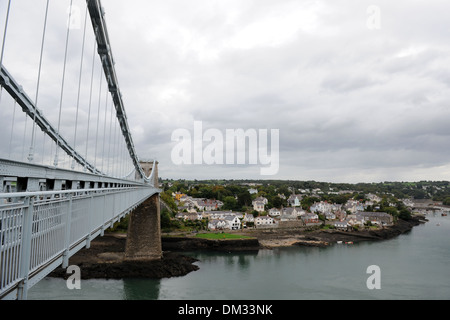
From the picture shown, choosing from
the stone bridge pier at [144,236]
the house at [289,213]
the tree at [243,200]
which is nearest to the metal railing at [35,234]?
the stone bridge pier at [144,236]

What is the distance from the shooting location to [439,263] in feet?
60.5

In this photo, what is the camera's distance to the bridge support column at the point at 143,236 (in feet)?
60.1

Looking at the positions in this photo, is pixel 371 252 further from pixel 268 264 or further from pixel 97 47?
pixel 97 47

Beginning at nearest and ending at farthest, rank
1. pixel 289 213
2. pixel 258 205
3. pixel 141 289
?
pixel 141 289 < pixel 289 213 < pixel 258 205

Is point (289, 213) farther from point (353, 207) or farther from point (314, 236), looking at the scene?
point (353, 207)

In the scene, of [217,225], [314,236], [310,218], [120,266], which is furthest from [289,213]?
[120,266]

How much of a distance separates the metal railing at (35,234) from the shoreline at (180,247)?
518 inches

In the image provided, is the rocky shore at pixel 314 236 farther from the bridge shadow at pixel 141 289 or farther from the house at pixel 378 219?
the bridge shadow at pixel 141 289

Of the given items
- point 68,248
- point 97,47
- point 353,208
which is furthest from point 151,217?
point 353,208

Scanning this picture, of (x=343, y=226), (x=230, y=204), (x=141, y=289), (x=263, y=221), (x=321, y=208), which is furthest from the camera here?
(x=321, y=208)

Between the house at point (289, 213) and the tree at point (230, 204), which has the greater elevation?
the tree at point (230, 204)

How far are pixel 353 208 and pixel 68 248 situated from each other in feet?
174

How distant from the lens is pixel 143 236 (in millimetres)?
18609

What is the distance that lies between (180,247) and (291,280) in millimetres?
10854
